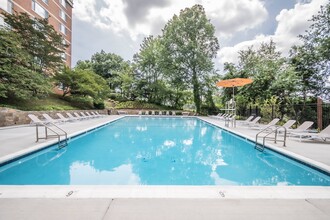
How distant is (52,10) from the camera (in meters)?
24.7

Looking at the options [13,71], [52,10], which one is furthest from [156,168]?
[52,10]

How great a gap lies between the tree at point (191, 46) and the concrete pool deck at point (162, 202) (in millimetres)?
23365

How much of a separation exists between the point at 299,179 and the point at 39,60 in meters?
19.6

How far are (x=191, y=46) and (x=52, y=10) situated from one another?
18.8m

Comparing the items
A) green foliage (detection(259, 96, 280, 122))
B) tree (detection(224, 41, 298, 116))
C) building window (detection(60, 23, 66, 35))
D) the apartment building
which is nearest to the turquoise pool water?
green foliage (detection(259, 96, 280, 122))

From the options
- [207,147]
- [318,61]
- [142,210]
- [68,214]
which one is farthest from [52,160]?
[318,61]

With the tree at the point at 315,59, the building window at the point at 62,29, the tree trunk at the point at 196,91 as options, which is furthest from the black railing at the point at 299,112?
the building window at the point at 62,29

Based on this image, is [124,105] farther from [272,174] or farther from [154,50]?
[272,174]

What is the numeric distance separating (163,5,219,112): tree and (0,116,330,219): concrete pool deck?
23.4 metres

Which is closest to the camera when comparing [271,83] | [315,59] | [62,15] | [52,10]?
[315,59]

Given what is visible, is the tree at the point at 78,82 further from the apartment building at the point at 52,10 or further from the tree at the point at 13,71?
the tree at the point at 13,71

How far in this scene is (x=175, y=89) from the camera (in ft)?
97.8

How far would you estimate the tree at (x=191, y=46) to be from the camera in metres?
24.8

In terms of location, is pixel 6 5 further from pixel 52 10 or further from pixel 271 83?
pixel 271 83
